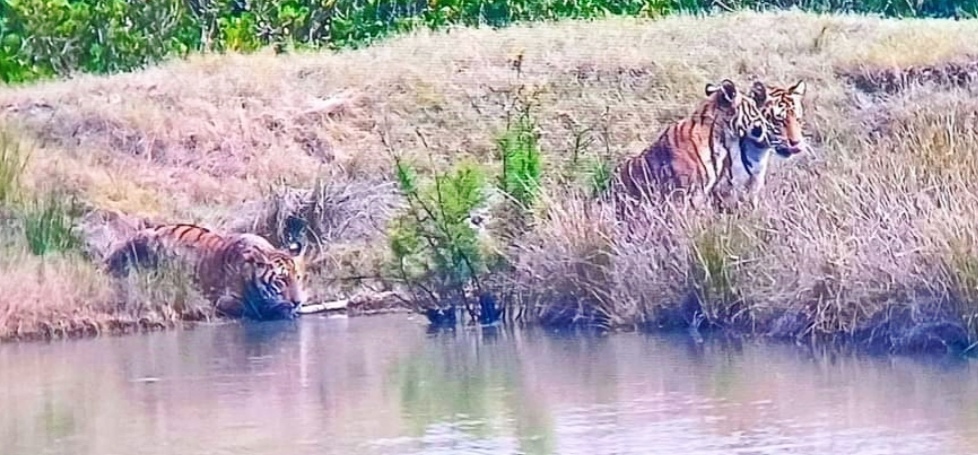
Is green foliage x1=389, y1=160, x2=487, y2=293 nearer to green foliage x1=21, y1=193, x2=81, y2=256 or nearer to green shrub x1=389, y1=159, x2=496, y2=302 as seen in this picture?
green shrub x1=389, y1=159, x2=496, y2=302

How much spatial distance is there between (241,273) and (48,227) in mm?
1521

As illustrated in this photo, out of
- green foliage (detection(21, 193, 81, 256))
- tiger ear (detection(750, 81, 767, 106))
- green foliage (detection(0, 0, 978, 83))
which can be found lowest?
green foliage (detection(21, 193, 81, 256))

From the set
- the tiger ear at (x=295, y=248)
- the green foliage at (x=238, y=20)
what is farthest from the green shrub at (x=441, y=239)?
the green foliage at (x=238, y=20)

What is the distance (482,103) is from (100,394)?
10.7 m

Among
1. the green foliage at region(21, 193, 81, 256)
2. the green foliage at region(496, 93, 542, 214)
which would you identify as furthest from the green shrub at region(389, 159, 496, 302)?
the green foliage at region(21, 193, 81, 256)

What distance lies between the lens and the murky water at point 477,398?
28.7 feet

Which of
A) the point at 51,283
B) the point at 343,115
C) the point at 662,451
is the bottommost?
the point at 662,451

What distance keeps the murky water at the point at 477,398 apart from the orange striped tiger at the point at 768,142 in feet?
6.97

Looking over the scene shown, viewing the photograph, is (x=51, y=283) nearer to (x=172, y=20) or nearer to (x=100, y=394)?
(x=100, y=394)

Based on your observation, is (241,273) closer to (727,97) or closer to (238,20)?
(727,97)

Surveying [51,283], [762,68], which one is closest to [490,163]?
[762,68]

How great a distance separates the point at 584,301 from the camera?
12.9 meters

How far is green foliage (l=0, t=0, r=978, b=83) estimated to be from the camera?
76.3ft

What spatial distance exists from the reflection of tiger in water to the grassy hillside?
47 cm
